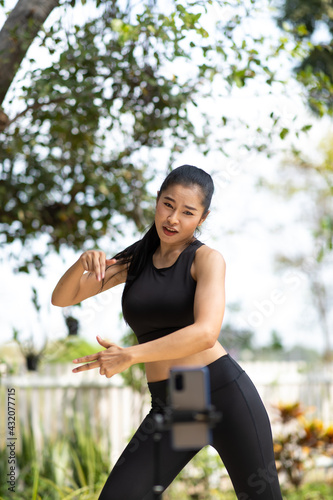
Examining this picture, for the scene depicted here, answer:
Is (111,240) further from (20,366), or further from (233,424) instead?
(233,424)

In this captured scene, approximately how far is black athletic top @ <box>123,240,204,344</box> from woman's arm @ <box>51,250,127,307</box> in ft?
0.45

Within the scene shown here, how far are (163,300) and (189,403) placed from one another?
68cm

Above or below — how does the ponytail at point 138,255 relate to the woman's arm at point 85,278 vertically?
above

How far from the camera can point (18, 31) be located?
132 inches

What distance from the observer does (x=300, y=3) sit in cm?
1338

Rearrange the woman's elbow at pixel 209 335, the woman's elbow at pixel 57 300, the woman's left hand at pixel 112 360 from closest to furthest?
the woman's left hand at pixel 112 360 < the woman's elbow at pixel 209 335 < the woman's elbow at pixel 57 300

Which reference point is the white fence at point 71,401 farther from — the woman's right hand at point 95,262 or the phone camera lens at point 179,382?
the phone camera lens at point 179,382

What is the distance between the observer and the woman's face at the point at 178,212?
200 cm

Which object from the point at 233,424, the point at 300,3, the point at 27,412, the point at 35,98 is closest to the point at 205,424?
the point at 233,424

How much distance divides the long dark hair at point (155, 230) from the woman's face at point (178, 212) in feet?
0.07

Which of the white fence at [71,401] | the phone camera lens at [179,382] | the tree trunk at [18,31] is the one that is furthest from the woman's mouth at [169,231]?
the white fence at [71,401]

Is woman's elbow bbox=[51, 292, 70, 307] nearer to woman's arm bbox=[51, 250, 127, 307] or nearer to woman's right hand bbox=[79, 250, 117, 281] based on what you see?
woman's arm bbox=[51, 250, 127, 307]

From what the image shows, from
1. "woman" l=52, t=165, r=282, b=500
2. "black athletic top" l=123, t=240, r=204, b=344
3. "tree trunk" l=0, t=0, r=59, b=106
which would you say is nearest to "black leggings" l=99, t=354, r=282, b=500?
"woman" l=52, t=165, r=282, b=500

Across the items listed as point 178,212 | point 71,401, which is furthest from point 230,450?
point 71,401
